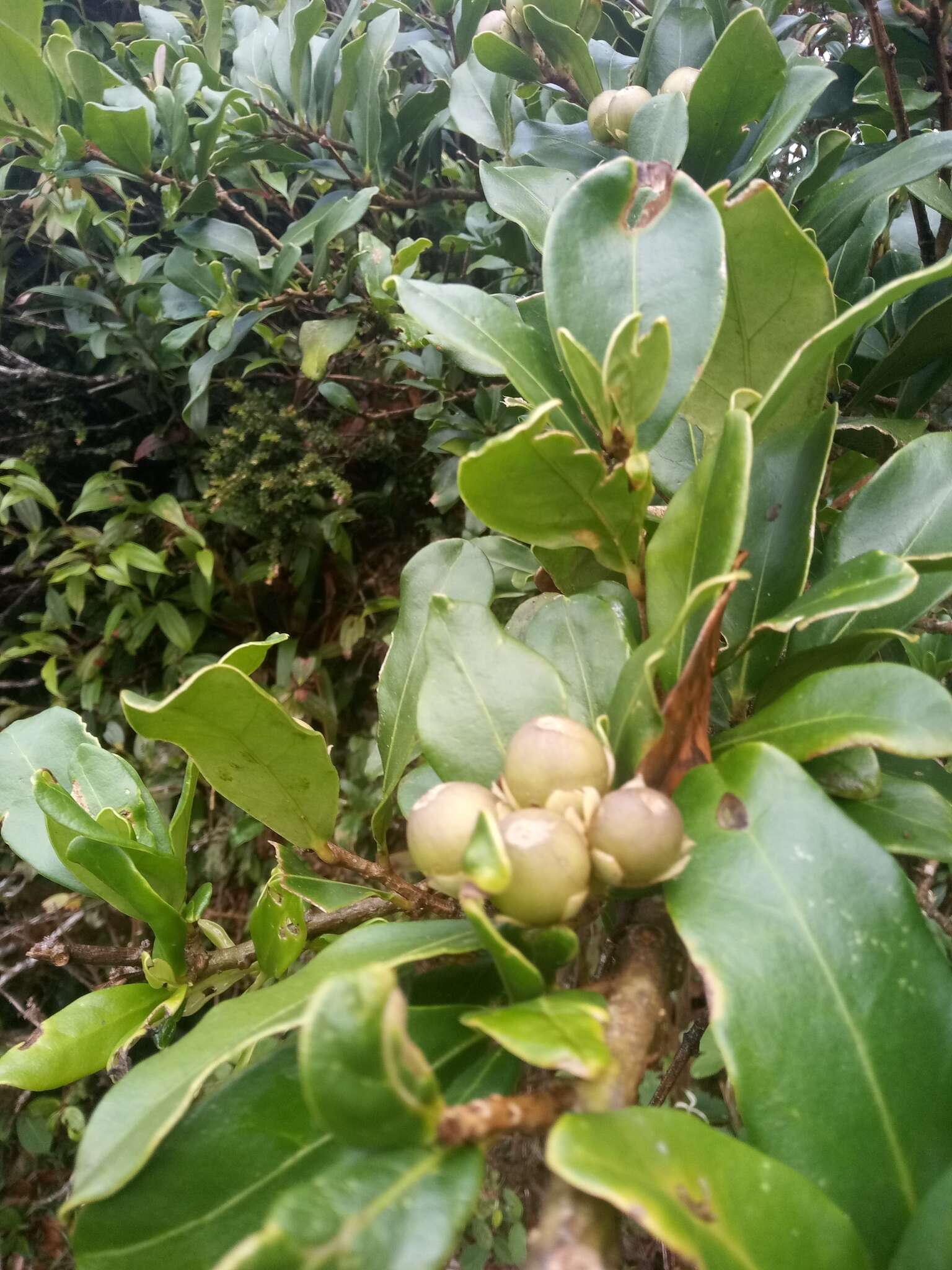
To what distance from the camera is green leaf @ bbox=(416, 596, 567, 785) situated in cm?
46

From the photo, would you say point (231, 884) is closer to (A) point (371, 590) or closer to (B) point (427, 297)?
(A) point (371, 590)

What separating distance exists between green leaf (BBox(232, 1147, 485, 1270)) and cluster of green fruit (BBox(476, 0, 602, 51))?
41.4 inches

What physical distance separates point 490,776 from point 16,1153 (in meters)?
2.29

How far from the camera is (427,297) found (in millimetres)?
495

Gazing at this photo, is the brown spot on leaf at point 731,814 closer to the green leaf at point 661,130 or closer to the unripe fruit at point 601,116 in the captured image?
the green leaf at point 661,130

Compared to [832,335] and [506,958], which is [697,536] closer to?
[832,335]

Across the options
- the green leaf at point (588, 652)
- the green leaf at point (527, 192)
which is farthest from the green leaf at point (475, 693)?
the green leaf at point (527, 192)

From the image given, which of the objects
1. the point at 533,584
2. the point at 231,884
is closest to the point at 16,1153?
the point at 231,884

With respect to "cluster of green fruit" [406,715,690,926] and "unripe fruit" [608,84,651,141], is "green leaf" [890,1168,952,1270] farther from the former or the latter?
"unripe fruit" [608,84,651,141]

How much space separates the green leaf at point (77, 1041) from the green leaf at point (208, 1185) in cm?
18

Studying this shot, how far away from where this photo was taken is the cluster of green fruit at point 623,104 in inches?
28.8

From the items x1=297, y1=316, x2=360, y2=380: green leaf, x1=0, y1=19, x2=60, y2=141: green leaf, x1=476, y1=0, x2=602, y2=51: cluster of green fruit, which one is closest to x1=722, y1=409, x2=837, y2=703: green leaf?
x1=476, y1=0, x2=602, y2=51: cluster of green fruit

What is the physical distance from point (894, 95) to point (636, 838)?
2.46 ft

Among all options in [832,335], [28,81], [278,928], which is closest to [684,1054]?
[278,928]
